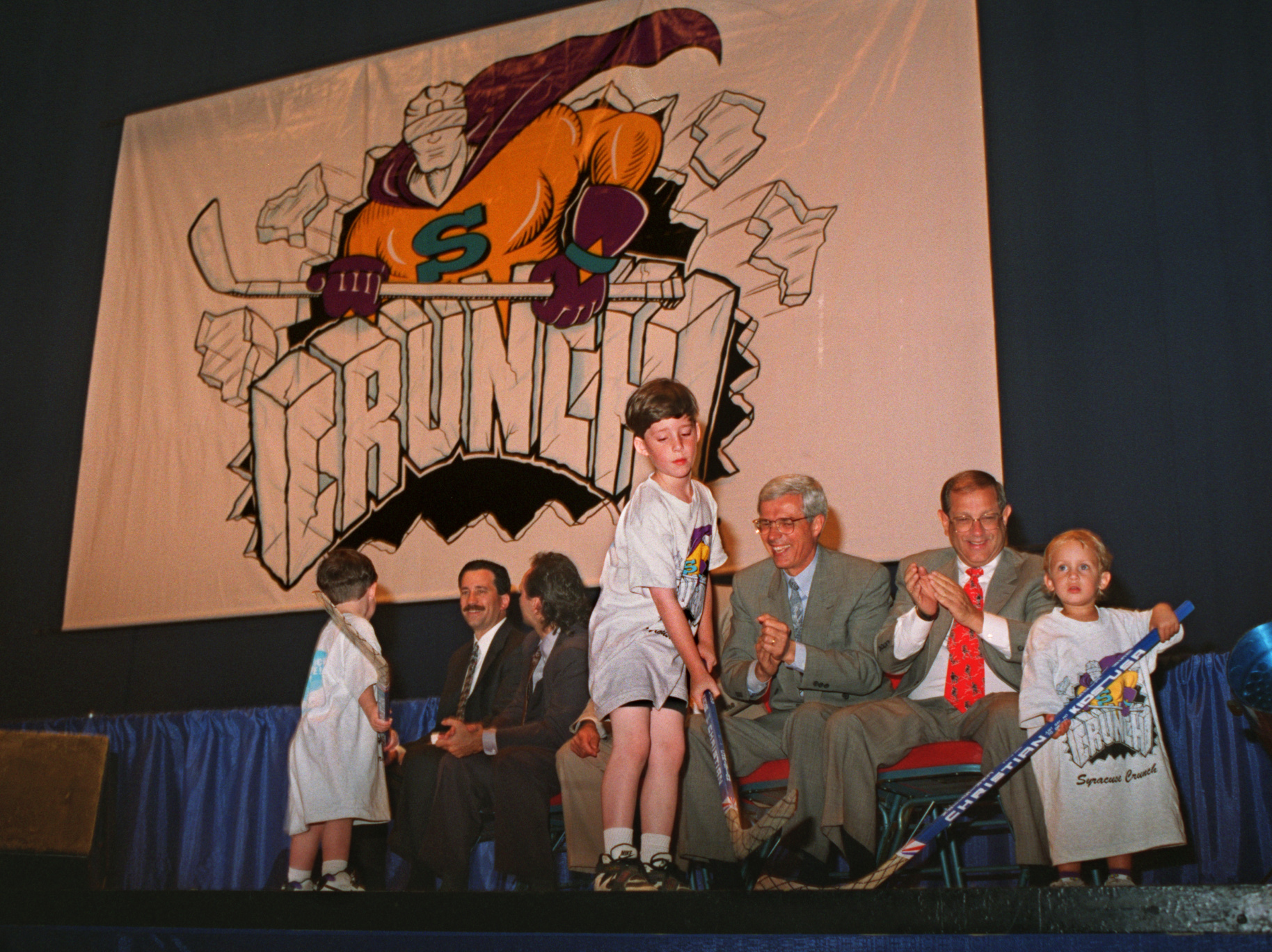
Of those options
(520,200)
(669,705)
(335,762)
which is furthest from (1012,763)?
(520,200)

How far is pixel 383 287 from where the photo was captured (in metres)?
5.29

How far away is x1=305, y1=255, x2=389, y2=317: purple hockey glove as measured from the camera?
5.30m

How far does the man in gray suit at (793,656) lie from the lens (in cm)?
282

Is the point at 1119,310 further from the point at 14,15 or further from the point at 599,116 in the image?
the point at 14,15

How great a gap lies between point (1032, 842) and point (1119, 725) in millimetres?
368

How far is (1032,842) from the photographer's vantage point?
2.58m

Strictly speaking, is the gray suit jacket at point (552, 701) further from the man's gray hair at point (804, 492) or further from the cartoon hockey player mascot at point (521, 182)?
the cartoon hockey player mascot at point (521, 182)

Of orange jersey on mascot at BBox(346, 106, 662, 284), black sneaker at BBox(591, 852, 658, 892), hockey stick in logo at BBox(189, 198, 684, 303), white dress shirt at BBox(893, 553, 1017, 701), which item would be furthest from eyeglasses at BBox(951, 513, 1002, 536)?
orange jersey on mascot at BBox(346, 106, 662, 284)

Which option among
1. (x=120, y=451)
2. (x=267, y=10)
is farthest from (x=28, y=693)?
(x=267, y=10)

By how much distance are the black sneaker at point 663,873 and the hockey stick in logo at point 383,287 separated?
2787 mm

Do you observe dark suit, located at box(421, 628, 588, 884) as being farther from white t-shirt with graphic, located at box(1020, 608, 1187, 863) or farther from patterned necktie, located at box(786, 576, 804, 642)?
white t-shirt with graphic, located at box(1020, 608, 1187, 863)

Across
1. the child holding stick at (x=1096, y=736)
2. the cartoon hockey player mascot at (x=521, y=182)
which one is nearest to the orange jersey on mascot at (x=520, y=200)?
the cartoon hockey player mascot at (x=521, y=182)

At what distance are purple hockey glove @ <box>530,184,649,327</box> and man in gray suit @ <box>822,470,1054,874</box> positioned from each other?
2.18 meters

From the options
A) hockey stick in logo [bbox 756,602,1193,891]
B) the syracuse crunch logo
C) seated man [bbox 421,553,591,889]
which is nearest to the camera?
hockey stick in logo [bbox 756,602,1193,891]
